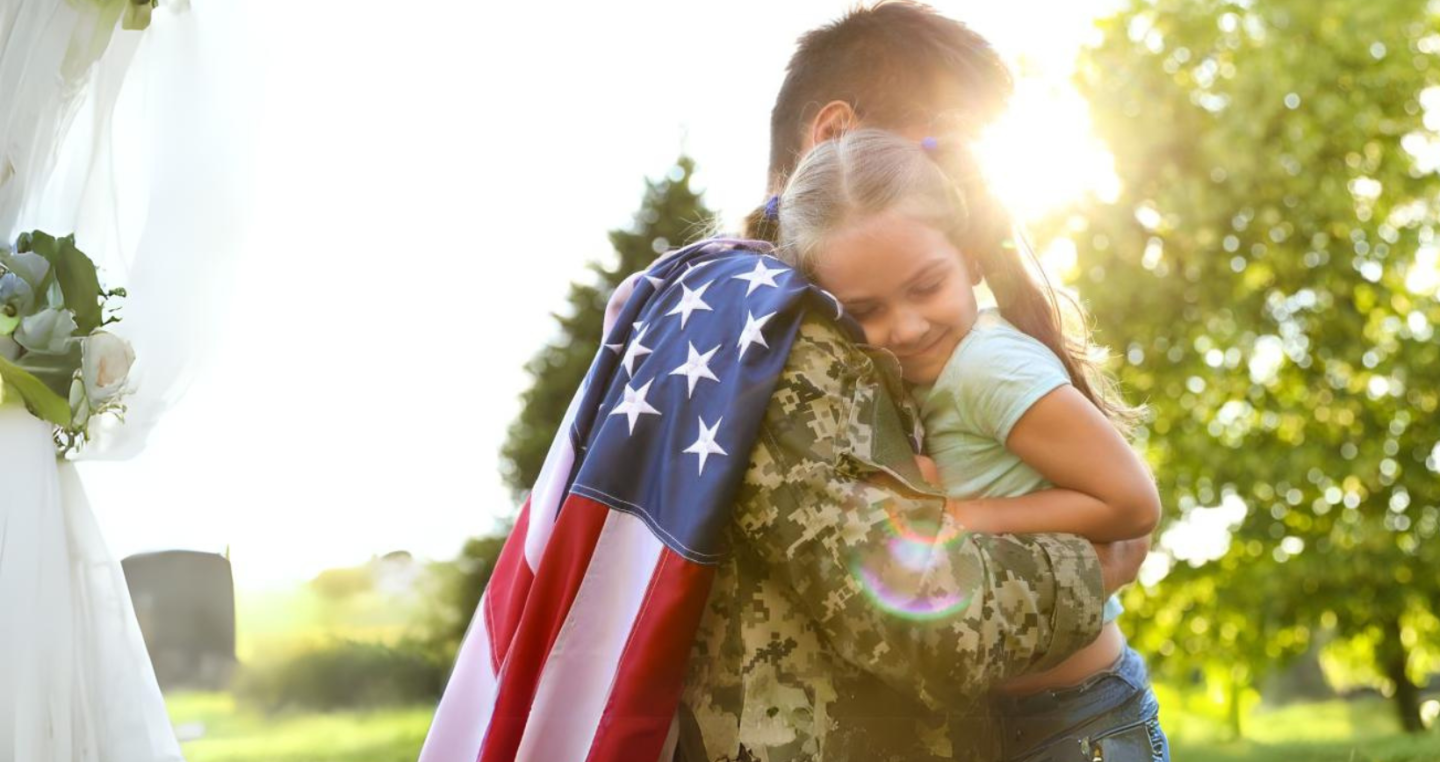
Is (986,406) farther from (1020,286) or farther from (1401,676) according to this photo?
(1401,676)

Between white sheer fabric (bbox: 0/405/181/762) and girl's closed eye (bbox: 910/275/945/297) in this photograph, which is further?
white sheer fabric (bbox: 0/405/181/762)

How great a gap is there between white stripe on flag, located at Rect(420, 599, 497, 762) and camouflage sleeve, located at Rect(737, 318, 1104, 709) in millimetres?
619

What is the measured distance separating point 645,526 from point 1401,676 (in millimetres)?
16861

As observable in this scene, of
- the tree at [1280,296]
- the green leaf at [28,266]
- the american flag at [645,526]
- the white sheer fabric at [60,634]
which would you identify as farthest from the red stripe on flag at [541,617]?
the tree at [1280,296]

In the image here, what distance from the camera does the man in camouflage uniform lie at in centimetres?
189

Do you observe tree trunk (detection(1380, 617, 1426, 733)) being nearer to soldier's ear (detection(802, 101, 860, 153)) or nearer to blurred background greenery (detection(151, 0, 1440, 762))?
blurred background greenery (detection(151, 0, 1440, 762))

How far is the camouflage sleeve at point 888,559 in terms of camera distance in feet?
6.18

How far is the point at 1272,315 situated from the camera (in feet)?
51.0

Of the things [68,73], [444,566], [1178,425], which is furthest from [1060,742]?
[444,566]

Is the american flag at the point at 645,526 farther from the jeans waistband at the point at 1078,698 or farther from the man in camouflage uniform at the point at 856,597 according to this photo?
the jeans waistband at the point at 1078,698

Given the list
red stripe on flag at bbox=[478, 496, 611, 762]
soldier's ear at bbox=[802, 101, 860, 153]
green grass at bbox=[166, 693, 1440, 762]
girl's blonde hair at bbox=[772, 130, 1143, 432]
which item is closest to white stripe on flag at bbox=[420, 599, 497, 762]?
red stripe on flag at bbox=[478, 496, 611, 762]

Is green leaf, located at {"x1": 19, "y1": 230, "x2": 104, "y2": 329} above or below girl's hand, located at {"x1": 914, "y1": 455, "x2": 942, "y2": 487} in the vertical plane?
above

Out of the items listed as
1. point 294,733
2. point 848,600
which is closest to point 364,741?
point 294,733

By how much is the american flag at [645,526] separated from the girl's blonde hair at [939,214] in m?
0.13
